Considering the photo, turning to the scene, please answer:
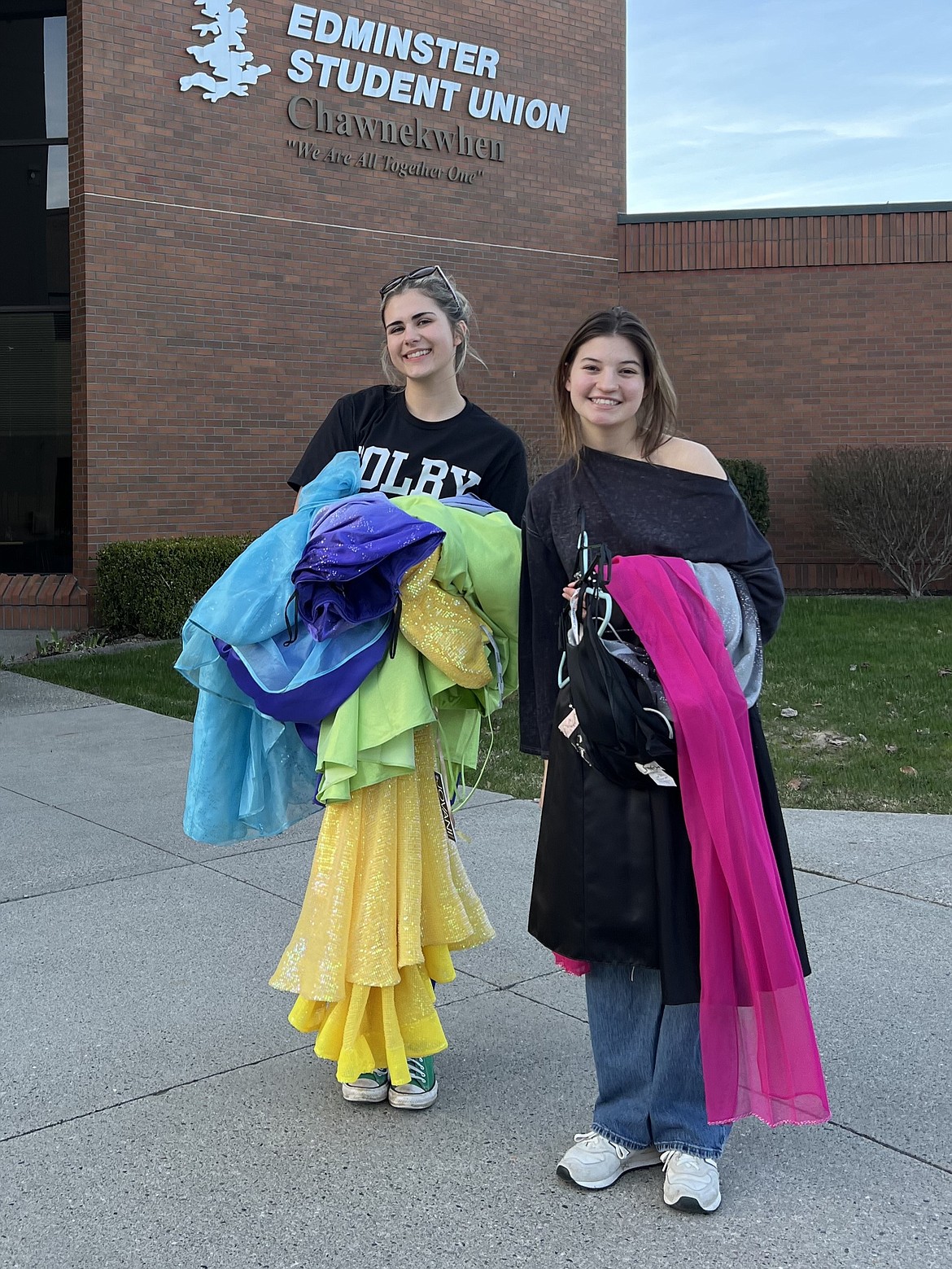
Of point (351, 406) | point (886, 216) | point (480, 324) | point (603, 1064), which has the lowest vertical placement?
point (603, 1064)

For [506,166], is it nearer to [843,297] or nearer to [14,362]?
[843,297]

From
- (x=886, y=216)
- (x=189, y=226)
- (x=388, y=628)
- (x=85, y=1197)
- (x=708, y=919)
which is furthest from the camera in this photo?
(x=886, y=216)

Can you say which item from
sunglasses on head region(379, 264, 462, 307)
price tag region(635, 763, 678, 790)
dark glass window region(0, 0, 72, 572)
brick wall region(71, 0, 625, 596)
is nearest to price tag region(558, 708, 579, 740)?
price tag region(635, 763, 678, 790)

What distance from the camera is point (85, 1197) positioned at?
274cm

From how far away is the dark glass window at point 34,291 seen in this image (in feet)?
41.4

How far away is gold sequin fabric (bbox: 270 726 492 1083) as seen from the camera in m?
3.02

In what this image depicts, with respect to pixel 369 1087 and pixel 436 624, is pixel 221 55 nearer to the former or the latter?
pixel 436 624

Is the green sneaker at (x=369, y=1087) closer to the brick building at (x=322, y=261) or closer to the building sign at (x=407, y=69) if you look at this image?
the brick building at (x=322, y=261)

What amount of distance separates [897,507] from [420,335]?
1103cm

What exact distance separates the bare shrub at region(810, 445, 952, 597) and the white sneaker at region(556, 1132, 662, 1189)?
11401 mm

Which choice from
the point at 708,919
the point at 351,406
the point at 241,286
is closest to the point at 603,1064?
the point at 708,919

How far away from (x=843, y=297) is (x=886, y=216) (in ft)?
3.28

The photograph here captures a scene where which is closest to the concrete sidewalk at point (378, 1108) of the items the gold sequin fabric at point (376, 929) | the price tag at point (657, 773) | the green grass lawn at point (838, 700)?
the gold sequin fabric at point (376, 929)

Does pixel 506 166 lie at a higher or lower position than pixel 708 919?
higher
